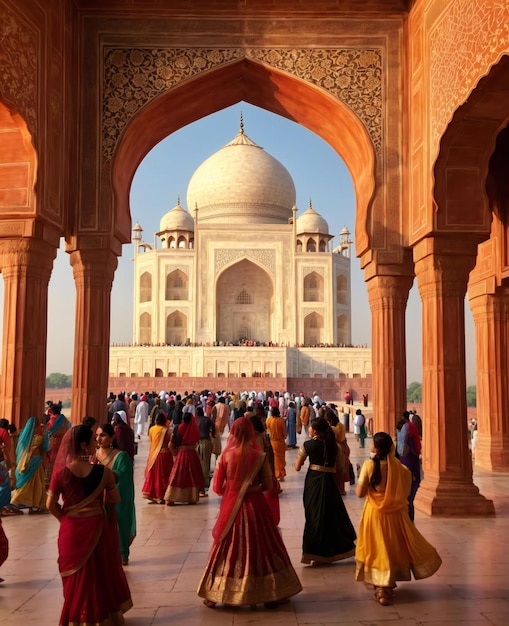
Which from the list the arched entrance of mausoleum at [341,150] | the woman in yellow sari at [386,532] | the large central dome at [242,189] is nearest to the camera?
the woman in yellow sari at [386,532]

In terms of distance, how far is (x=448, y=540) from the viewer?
18.8 ft

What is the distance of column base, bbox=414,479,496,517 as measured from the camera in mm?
6777

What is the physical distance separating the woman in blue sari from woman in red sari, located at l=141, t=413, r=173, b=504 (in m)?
1.17

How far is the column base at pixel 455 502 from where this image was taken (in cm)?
678

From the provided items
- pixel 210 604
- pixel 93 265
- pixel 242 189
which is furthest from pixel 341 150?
pixel 242 189

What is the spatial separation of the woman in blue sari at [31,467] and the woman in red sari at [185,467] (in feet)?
4.28

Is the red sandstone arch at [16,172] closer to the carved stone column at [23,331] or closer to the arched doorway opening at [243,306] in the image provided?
the carved stone column at [23,331]

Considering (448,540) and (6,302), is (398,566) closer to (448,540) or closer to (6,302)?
(448,540)

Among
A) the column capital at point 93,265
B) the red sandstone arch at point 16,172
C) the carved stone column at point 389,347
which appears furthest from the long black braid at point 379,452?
the column capital at point 93,265

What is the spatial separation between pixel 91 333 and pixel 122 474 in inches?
161

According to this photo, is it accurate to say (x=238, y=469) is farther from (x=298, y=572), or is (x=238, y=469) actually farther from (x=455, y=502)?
(x=455, y=502)

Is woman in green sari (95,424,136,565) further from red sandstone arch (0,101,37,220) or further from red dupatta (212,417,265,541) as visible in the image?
red sandstone arch (0,101,37,220)

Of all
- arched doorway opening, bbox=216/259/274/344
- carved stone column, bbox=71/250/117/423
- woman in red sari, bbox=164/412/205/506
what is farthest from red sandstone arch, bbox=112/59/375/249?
arched doorway opening, bbox=216/259/274/344

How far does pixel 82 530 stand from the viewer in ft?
11.2
